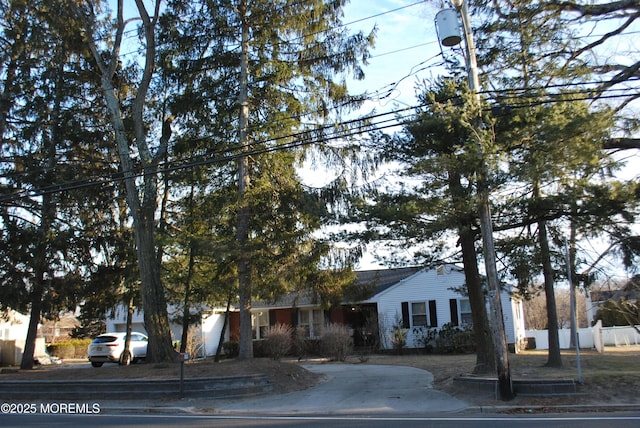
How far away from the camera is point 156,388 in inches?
554

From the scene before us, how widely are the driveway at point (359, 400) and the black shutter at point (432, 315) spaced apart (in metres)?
11.5

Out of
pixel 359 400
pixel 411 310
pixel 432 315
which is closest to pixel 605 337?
pixel 432 315

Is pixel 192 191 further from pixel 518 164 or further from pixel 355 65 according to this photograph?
pixel 518 164

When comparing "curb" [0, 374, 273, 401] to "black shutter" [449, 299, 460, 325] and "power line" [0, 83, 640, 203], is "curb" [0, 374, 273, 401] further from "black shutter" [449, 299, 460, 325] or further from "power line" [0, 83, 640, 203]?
"black shutter" [449, 299, 460, 325]

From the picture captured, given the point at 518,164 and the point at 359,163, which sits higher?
the point at 359,163

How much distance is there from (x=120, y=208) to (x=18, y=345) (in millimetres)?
13764

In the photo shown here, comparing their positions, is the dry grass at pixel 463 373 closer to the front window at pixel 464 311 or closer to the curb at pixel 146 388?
the curb at pixel 146 388

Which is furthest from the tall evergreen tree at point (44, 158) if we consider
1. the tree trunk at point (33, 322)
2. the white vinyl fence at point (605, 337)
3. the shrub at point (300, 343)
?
the white vinyl fence at point (605, 337)

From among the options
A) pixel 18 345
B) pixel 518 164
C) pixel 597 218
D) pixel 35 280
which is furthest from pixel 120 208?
pixel 597 218

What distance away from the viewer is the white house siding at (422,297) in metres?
28.5

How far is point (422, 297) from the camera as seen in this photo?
2934cm

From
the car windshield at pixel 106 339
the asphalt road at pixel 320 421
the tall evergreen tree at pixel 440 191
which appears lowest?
the asphalt road at pixel 320 421

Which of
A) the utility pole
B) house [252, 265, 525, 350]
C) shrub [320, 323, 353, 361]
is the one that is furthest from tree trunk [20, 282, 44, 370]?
the utility pole

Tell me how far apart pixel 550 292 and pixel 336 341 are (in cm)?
1024
